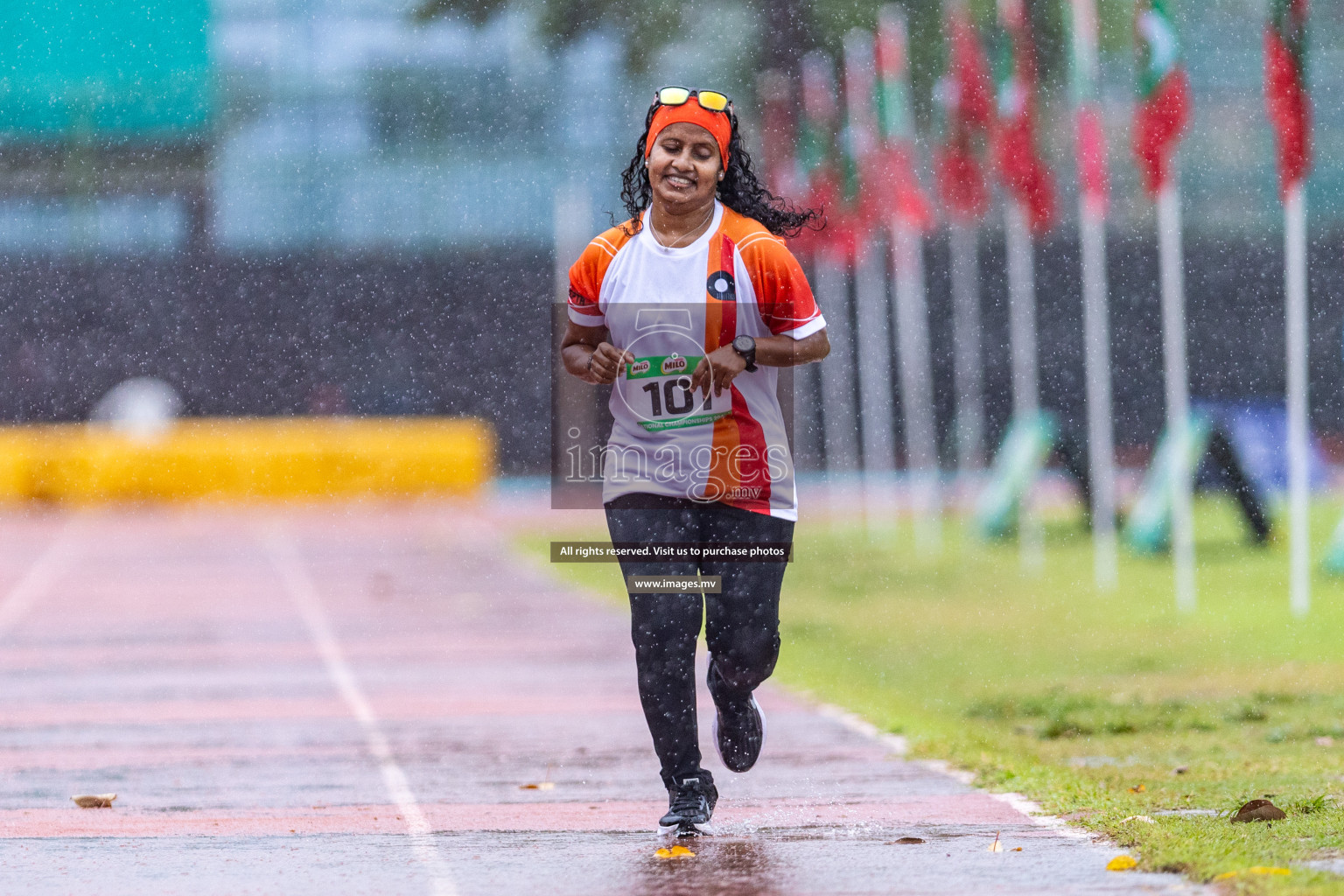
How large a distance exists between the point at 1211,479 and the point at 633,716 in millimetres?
11027

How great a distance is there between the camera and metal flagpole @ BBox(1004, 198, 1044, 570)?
18.5 m

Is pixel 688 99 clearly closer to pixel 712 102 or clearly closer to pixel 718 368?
pixel 712 102

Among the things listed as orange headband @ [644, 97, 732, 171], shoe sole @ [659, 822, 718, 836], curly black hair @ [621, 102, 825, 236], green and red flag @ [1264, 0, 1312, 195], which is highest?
green and red flag @ [1264, 0, 1312, 195]

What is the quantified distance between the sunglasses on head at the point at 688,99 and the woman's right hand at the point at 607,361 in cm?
68

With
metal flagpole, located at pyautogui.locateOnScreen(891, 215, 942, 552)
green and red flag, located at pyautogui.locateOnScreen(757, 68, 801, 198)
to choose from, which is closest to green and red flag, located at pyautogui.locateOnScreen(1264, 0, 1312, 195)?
metal flagpole, located at pyautogui.locateOnScreen(891, 215, 942, 552)

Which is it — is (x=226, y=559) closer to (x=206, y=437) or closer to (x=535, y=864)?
(x=206, y=437)

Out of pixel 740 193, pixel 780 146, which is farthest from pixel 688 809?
pixel 780 146

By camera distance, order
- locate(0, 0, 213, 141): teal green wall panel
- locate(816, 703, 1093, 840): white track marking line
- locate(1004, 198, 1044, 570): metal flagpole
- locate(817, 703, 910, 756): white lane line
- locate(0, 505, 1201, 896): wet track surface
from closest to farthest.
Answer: locate(0, 505, 1201, 896): wet track surface, locate(816, 703, 1093, 840): white track marking line, locate(817, 703, 910, 756): white lane line, locate(1004, 198, 1044, 570): metal flagpole, locate(0, 0, 213, 141): teal green wall panel

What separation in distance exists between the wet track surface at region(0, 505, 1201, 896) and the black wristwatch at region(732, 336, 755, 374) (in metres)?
1.28

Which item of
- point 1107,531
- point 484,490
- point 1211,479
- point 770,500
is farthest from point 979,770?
point 484,490

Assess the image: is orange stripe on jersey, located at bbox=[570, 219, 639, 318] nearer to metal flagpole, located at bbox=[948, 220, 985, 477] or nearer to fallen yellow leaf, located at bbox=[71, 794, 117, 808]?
fallen yellow leaf, located at bbox=[71, 794, 117, 808]

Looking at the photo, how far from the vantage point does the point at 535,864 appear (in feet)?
18.1

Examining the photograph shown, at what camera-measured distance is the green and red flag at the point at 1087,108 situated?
1558cm

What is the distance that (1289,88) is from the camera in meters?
13.0
